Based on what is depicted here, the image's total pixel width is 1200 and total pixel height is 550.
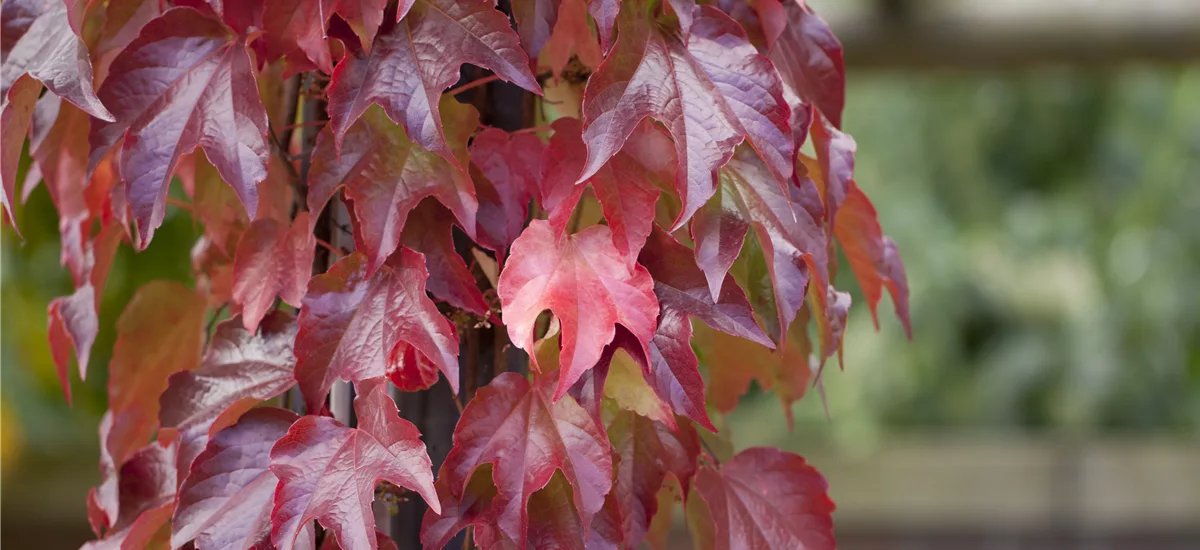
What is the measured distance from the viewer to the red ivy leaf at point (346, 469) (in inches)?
15.2

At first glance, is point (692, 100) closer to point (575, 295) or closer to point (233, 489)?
point (575, 295)

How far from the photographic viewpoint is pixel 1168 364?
111 inches

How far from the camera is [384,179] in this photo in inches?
16.2

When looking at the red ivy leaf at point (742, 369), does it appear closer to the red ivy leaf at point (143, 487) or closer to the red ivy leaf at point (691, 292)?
the red ivy leaf at point (691, 292)

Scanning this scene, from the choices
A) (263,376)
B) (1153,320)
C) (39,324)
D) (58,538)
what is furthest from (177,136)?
(1153,320)

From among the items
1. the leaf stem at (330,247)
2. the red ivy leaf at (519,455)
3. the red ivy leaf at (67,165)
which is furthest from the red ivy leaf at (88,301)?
the red ivy leaf at (519,455)

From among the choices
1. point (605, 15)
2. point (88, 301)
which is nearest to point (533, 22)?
point (605, 15)

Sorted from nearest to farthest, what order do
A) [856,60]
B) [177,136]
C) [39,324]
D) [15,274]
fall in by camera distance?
[177,136] < [856,60] < [15,274] < [39,324]

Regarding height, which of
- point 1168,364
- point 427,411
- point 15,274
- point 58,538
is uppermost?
point 427,411

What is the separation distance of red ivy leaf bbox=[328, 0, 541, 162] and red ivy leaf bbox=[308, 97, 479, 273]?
0.01 m

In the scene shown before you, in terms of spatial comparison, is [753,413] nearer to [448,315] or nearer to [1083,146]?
[1083,146]

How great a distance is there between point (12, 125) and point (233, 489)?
0.17m

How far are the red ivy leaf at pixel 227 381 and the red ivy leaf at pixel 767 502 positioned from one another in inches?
7.6

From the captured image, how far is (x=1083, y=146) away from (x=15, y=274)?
8.37 feet
